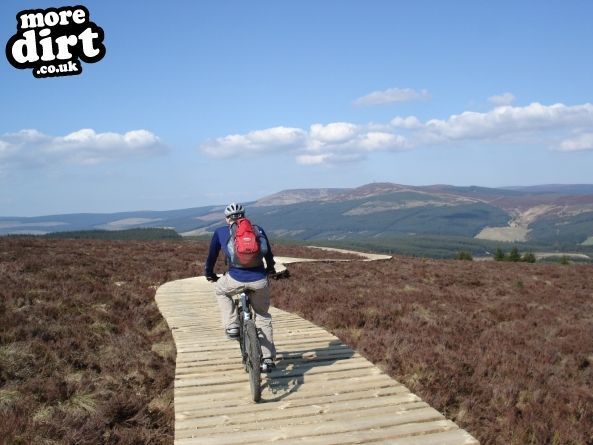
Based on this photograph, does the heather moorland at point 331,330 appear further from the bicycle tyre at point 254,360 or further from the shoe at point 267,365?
the shoe at point 267,365

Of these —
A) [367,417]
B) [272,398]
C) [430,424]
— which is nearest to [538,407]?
[430,424]

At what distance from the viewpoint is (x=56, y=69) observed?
703 inches

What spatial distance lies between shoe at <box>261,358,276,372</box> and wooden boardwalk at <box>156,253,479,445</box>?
1.43 feet

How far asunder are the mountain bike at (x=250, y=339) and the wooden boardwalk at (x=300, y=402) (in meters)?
0.32

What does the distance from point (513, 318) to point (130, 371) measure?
1365 cm

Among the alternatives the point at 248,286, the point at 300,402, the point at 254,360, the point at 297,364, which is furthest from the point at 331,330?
the point at 254,360

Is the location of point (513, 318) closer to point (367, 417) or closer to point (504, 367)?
point (504, 367)

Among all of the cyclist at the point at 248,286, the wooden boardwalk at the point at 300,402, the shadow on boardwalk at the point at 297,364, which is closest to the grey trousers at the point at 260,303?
the cyclist at the point at 248,286

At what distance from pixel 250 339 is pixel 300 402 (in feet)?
4.05

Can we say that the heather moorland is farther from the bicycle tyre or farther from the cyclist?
the cyclist

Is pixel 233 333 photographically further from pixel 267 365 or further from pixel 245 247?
pixel 245 247

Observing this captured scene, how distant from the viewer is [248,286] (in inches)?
291

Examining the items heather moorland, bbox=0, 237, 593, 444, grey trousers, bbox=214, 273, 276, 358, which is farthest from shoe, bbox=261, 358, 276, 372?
heather moorland, bbox=0, 237, 593, 444

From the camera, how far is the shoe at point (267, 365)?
7176 mm
